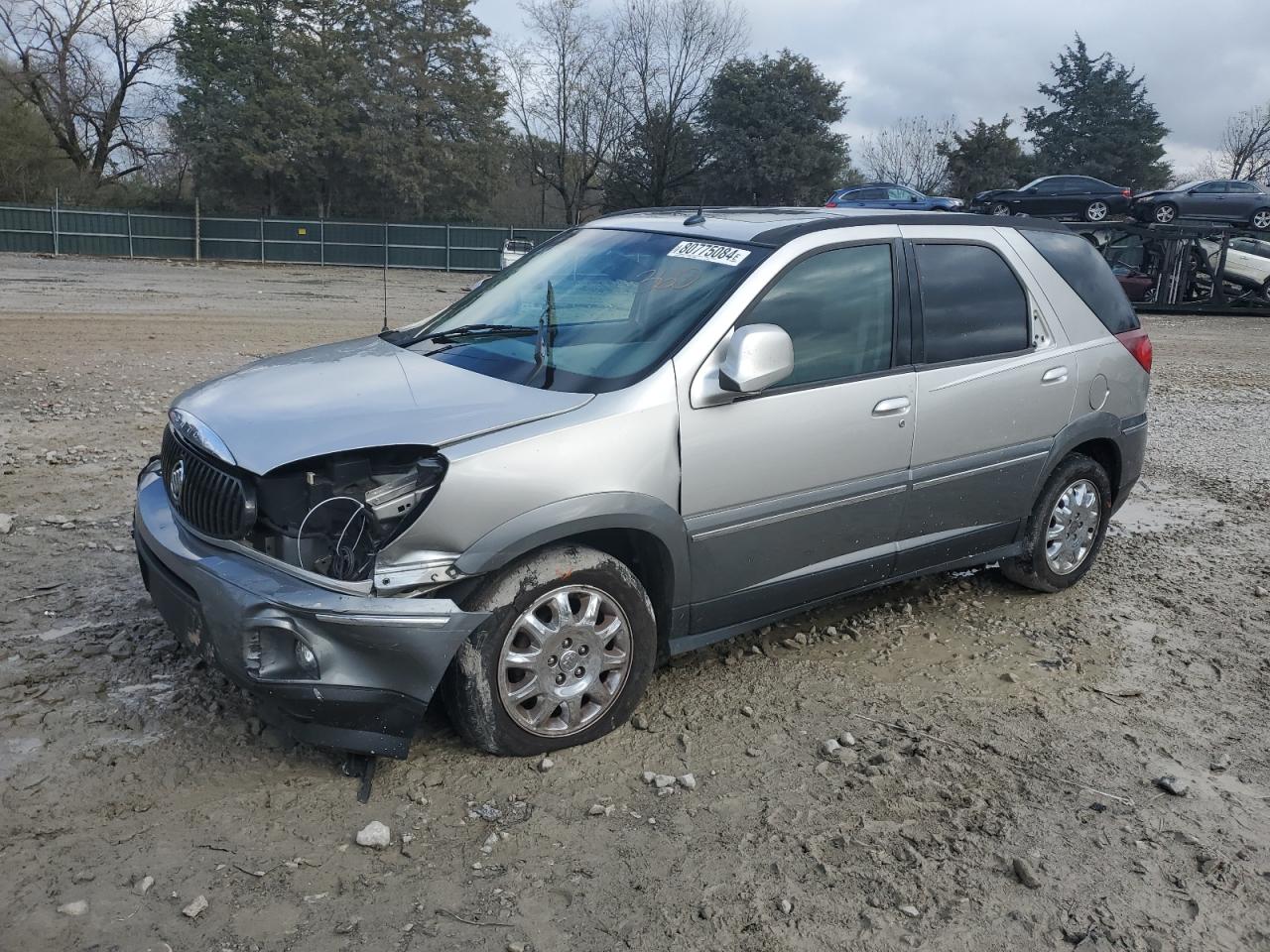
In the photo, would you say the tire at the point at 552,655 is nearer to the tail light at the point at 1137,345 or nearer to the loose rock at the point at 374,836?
the loose rock at the point at 374,836

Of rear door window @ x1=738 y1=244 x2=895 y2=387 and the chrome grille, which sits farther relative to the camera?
rear door window @ x1=738 y1=244 x2=895 y2=387

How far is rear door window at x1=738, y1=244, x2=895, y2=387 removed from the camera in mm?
4117

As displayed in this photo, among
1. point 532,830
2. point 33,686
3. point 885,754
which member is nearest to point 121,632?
point 33,686

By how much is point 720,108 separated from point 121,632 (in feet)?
149

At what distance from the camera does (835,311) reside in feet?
14.1

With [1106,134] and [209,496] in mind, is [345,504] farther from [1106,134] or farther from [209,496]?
[1106,134]

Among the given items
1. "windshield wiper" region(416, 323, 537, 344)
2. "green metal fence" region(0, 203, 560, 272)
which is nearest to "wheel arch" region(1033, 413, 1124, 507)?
"windshield wiper" region(416, 323, 537, 344)

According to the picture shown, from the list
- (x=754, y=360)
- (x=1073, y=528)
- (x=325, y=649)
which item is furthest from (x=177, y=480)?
(x=1073, y=528)

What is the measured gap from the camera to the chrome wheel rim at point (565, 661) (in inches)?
139

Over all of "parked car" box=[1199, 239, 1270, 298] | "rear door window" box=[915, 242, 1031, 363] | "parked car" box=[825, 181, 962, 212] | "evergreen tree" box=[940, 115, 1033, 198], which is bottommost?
"rear door window" box=[915, 242, 1031, 363]

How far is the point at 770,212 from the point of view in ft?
15.8

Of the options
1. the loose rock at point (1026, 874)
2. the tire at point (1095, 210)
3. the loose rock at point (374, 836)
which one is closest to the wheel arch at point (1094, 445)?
the loose rock at point (1026, 874)

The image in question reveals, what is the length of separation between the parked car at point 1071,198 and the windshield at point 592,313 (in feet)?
82.7

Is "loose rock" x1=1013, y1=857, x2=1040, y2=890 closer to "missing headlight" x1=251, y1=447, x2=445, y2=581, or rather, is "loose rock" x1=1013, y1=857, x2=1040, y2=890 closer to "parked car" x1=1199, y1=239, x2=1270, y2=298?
"missing headlight" x1=251, y1=447, x2=445, y2=581
